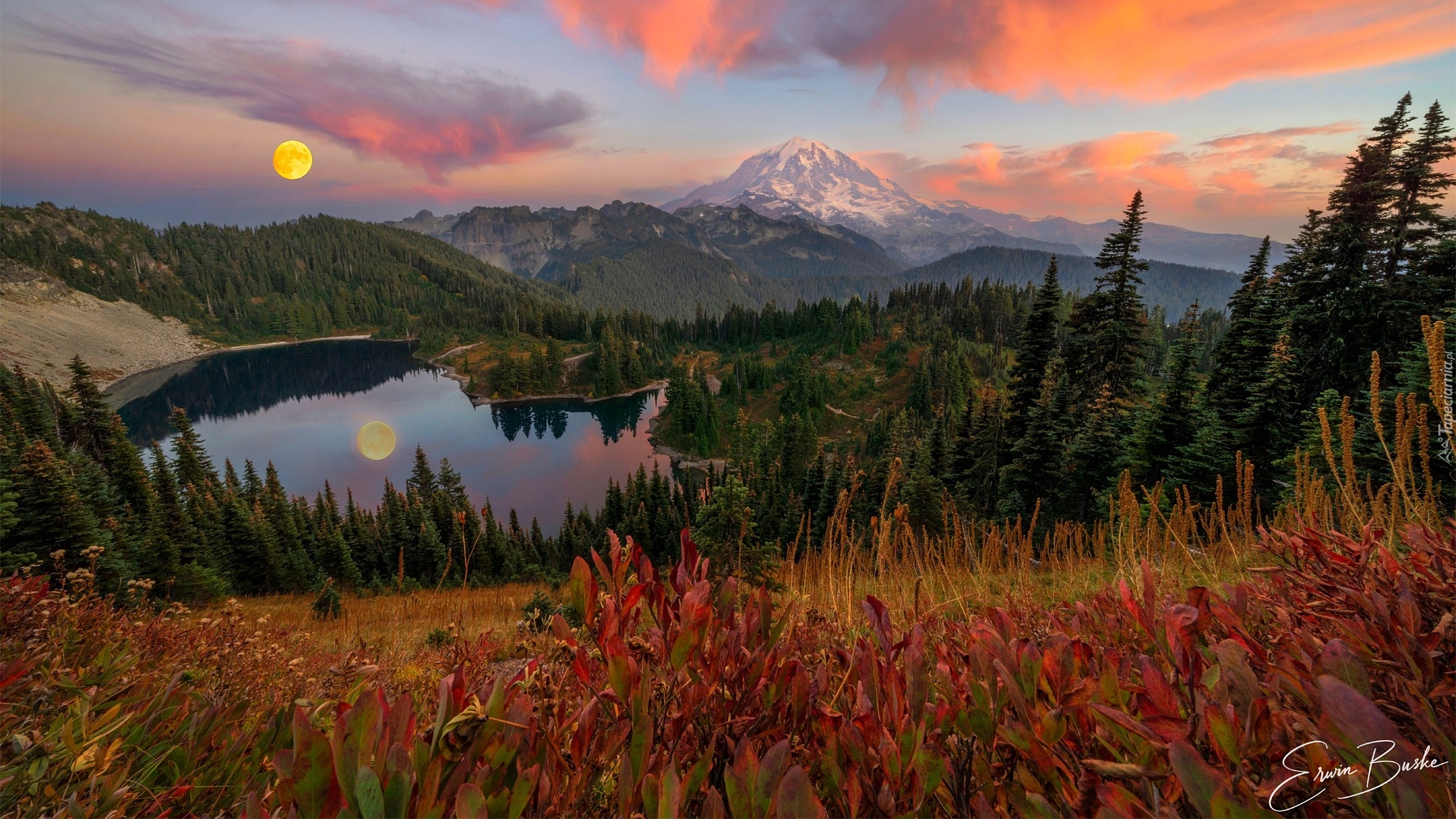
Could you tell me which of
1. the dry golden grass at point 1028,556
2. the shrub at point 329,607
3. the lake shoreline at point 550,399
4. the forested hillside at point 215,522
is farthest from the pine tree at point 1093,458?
the lake shoreline at point 550,399

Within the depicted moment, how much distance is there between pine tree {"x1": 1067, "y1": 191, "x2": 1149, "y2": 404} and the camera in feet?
79.4

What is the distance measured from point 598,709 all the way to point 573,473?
8973 cm

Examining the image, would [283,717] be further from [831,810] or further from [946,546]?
[946,546]

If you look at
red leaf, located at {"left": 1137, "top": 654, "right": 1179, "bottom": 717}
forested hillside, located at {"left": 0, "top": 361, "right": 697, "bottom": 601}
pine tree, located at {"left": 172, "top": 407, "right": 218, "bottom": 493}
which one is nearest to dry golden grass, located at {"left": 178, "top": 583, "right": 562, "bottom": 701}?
red leaf, located at {"left": 1137, "top": 654, "right": 1179, "bottom": 717}

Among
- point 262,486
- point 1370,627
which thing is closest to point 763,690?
point 1370,627

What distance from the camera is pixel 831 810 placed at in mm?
1388

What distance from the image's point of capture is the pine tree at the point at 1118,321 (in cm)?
2419

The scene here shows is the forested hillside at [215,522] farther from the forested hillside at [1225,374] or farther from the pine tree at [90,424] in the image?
the forested hillside at [1225,374]

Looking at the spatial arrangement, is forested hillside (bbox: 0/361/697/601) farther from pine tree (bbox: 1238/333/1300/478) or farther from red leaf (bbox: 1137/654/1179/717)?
pine tree (bbox: 1238/333/1300/478)

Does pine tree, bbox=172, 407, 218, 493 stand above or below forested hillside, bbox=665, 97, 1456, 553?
below

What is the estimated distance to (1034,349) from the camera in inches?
1093

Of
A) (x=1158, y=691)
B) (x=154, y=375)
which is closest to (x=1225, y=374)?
(x=1158, y=691)

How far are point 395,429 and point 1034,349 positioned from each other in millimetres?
112246

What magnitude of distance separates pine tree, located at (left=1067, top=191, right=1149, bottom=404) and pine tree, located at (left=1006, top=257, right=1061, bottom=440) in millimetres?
1595
